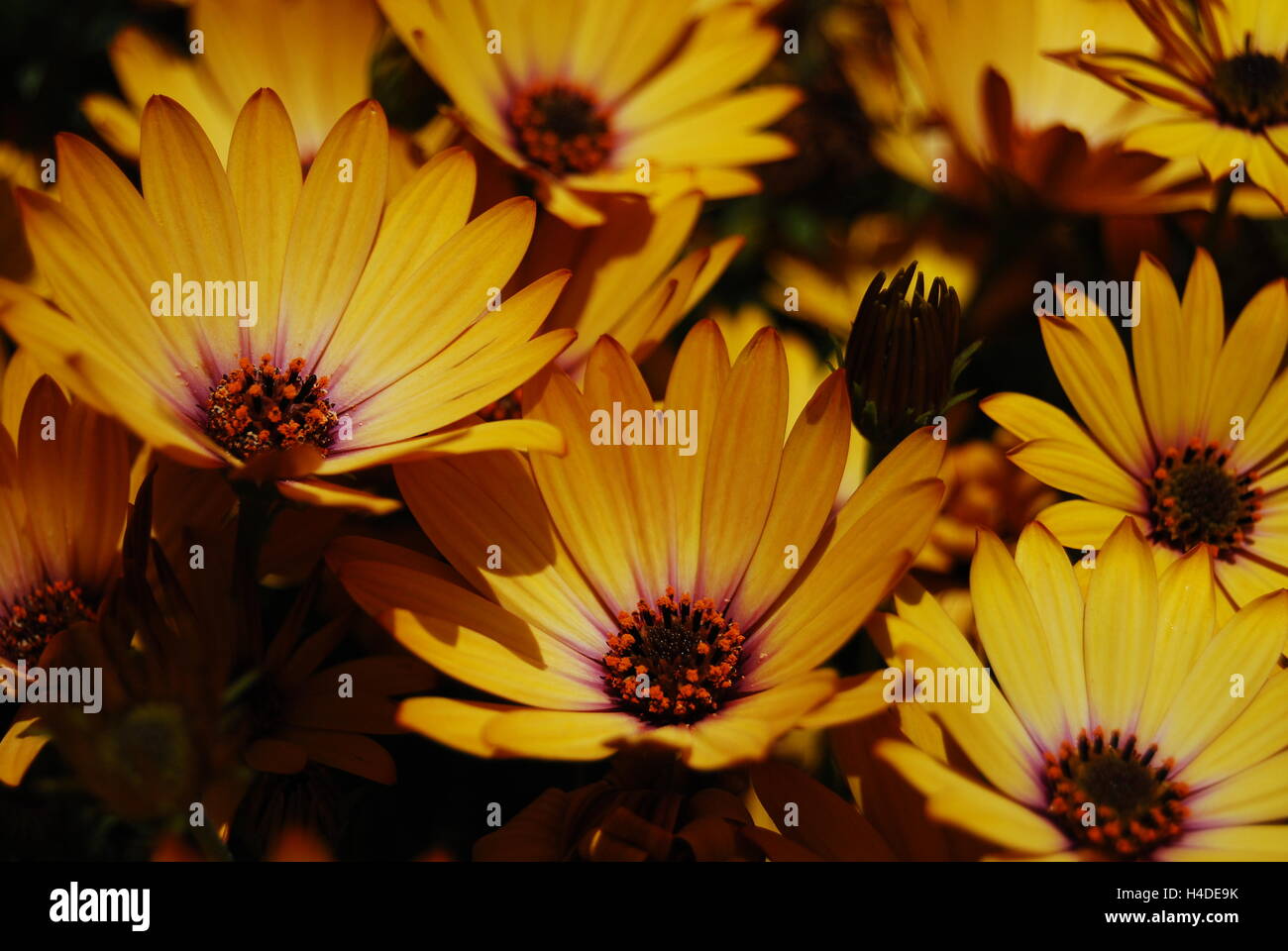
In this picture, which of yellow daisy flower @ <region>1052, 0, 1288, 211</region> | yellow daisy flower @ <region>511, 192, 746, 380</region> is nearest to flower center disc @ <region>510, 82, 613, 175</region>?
yellow daisy flower @ <region>511, 192, 746, 380</region>

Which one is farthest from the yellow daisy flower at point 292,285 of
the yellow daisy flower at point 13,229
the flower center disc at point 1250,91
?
the flower center disc at point 1250,91

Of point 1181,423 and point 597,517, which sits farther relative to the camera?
point 1181,423

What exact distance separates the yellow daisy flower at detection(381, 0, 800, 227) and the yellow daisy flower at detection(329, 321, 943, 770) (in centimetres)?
51

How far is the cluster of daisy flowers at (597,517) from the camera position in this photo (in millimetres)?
1268

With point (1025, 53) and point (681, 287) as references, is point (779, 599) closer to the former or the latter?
point (681, 287)

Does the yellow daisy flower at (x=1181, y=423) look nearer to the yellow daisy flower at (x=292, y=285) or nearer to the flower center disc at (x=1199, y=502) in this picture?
the flower center disc at (x=1199, y=502)

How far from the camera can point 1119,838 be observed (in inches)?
52.7

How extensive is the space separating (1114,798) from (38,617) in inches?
48.4

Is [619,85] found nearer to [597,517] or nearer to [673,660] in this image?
[597,517]

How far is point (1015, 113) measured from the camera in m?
2.03

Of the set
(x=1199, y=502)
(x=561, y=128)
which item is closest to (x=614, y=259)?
(x=561, y=128)

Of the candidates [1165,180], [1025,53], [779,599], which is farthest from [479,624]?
[1025,53]

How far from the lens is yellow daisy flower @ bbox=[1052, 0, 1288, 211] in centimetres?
172

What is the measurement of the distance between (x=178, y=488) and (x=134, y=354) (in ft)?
0.56
